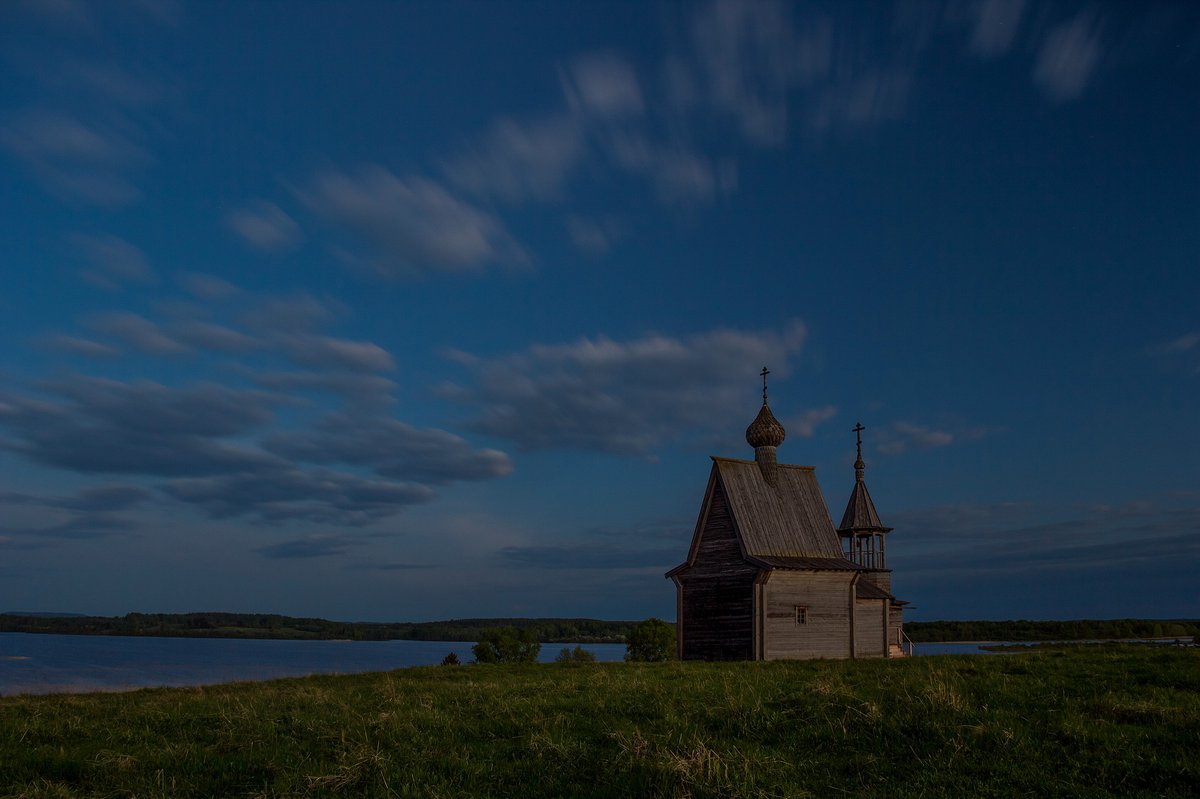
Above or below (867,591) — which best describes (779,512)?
above

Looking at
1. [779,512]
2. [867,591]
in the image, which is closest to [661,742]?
[779,512]

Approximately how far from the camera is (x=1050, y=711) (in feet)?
35.7

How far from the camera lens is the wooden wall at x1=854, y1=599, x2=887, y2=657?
36.1 meters

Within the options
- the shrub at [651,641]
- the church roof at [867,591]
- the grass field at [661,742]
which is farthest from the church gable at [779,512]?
the shrub at [651,641]

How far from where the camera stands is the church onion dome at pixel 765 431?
120 feet

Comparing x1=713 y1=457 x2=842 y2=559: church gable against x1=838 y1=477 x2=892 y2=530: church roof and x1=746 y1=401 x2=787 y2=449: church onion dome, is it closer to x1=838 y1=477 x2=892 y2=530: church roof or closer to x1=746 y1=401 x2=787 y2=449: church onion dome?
x1=746 y1=401 x2=787 y2=449: church onion dome

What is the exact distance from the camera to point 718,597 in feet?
107

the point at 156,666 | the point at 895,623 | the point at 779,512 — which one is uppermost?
the point at 779,512

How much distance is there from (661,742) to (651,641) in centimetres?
5687

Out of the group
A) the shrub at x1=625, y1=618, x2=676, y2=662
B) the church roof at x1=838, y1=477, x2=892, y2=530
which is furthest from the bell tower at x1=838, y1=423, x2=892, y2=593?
the shrub at x1=625, y1=618, x2=676, y2=662

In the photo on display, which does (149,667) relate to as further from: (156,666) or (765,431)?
(765,431)

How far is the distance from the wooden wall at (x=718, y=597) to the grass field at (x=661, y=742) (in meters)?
15.8

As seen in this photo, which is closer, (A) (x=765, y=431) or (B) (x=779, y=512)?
(B) (x=779, y=512)

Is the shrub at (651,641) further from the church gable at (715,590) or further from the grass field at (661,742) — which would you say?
the grass field at (661,742)
